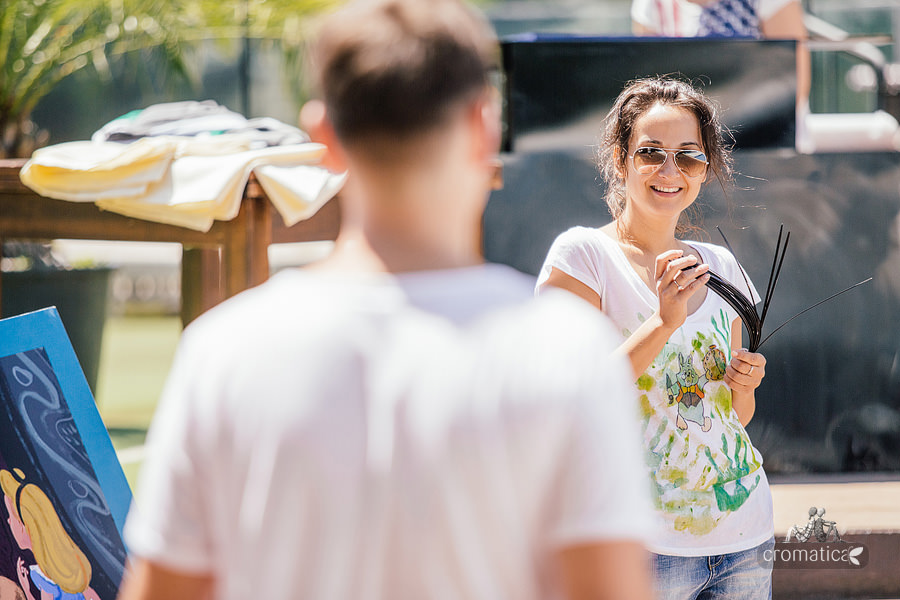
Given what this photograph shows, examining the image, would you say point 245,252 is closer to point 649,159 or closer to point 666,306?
point 649,159

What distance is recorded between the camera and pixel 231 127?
10.5 feet

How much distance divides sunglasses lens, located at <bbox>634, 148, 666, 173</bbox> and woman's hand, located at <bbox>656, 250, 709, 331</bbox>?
0.88 ft

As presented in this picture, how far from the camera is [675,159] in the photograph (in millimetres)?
1974

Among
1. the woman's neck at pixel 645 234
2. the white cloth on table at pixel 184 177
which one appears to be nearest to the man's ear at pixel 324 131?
the woman's neck at pixel 645 234

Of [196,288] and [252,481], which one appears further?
[196,288]

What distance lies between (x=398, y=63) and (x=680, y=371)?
3.82 ft

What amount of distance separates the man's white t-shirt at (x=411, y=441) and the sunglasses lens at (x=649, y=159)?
116 centimetres

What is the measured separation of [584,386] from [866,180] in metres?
3.19

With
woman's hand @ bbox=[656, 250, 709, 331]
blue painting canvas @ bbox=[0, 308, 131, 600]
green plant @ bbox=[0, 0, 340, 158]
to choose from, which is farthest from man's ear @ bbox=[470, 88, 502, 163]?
green plant @ bbox=[0, 0, 340, 158]

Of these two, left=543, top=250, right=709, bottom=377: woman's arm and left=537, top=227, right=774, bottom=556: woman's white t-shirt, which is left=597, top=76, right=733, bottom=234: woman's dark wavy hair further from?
left=543, top=250, right=709, bottom=377: woman's arm

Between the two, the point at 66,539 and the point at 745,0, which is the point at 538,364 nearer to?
the point at 66,539

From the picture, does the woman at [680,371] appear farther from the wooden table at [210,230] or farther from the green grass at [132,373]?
the green grass at [132,373]

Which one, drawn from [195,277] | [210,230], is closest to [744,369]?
[210,230]

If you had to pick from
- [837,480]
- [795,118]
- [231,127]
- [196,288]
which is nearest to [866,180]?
[795,118]
